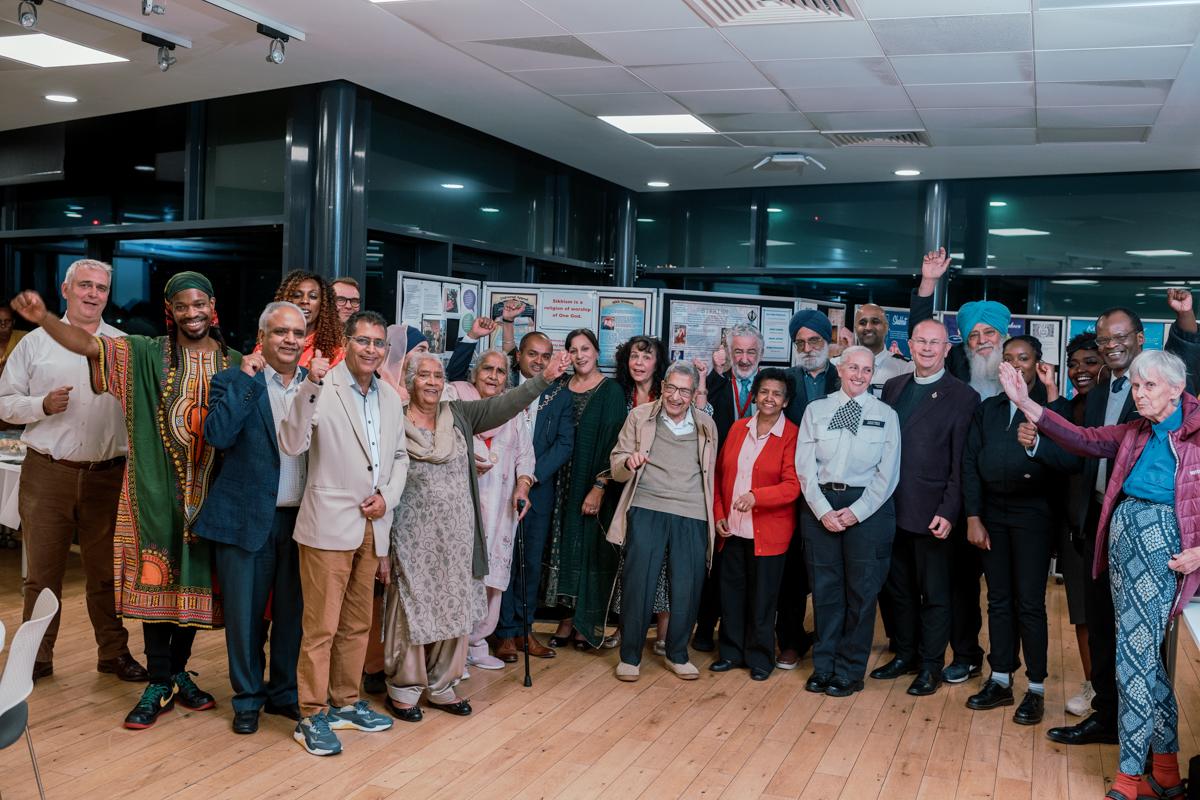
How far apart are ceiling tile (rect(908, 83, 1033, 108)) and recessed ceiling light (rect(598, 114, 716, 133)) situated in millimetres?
1524

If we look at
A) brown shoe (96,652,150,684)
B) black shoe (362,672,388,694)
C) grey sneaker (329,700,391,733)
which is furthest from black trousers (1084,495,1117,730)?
brown shoe (96,652,150,684)

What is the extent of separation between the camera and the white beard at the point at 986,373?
5332mm

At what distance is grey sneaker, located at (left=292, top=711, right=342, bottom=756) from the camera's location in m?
4.05

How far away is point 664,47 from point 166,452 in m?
3.19

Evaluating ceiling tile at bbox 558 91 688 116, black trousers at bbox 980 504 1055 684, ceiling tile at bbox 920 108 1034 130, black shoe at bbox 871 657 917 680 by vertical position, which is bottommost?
black shoe at bbox 871 657 917 680

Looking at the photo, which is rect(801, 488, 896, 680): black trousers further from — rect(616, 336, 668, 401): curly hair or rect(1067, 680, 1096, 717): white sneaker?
rect(616, 336, 668, 401): curly hair

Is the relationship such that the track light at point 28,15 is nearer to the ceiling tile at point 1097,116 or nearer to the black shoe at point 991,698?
the black shoe at point 991,698

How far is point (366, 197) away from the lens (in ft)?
22.8

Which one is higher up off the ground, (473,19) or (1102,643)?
(473,19)

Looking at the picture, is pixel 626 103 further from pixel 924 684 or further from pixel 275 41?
pixel 924 684

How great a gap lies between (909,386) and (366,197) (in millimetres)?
3602

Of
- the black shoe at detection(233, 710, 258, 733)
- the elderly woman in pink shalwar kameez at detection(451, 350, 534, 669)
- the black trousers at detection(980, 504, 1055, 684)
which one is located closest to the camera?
the black shoe at detection(233, 710, 258, 733)

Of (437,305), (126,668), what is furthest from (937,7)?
(126,668)

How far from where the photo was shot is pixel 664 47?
5660mm
